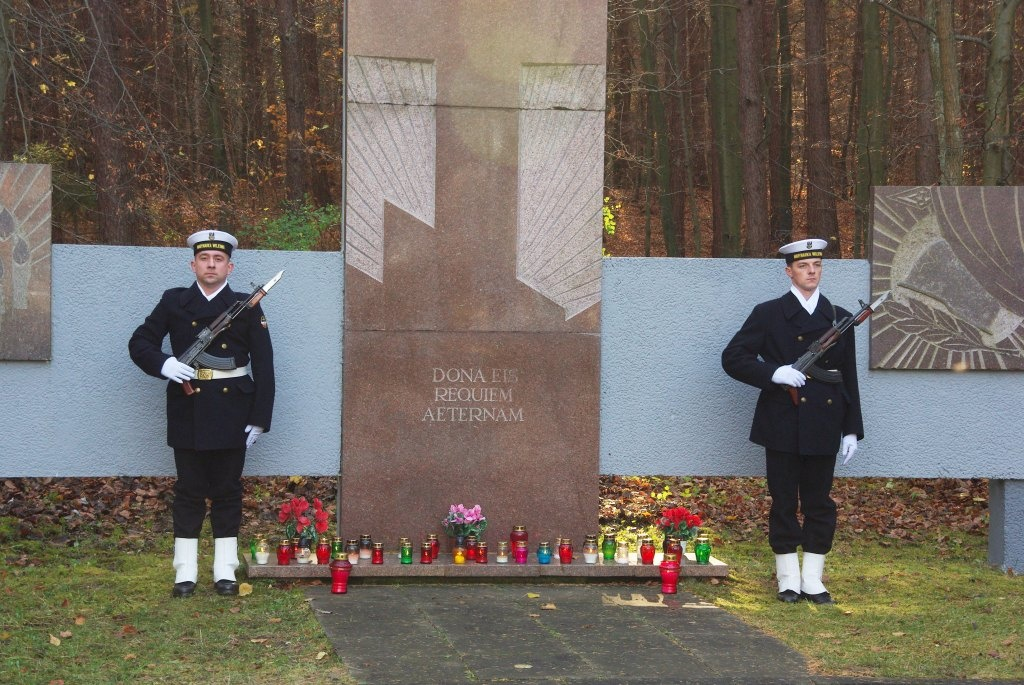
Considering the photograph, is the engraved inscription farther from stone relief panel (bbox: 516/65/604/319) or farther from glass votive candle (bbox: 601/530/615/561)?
glass votive candle (bbox: 601/530/615/561)

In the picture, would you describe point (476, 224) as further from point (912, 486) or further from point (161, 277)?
point (912, 486)

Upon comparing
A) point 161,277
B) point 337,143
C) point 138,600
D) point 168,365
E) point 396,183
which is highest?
point 337,143

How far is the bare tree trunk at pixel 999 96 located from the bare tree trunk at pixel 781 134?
26.0 ft

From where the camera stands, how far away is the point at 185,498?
6594 millimetres

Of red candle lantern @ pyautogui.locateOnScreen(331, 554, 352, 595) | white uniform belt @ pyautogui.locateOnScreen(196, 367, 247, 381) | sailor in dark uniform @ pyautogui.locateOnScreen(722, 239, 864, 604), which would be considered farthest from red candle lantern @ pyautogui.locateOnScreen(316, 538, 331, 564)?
sailor in dark uniform @ pyautogui.locateOnScreen(722, 239, 864, 604)

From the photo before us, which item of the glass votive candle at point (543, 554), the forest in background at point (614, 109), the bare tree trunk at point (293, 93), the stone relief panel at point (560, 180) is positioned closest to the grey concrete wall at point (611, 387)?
the stone relief panel at point (560, 180)

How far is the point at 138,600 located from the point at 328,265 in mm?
2048

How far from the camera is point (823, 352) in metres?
6.72

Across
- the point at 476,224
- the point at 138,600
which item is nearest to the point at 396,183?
the point at 476,224

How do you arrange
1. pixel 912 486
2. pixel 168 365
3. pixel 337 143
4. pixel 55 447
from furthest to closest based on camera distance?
pixel 337 143 < pixel 912 486 < pixel 55 447 < pixel 168 365

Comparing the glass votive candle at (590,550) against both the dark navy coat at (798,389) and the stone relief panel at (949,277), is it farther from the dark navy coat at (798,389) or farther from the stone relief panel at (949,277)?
the stone relief panel at (949,277)

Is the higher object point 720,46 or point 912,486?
point 720,46

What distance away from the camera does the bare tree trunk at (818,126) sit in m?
18.2

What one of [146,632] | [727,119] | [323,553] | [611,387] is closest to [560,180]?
[611,387]
